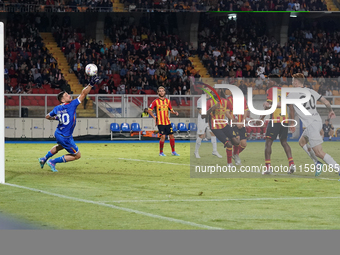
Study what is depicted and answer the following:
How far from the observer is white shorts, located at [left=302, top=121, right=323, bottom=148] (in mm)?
11555

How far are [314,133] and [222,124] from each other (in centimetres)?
318

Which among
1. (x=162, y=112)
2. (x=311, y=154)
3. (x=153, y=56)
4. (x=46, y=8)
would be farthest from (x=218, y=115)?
(x=46, y=8)

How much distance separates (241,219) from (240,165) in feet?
24.5

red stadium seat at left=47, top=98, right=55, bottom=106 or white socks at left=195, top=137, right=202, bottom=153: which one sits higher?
red stadium seat at left=47, top=98, right=55, bottom=106

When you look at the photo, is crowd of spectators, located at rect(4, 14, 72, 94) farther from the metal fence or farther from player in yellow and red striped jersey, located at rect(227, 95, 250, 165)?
player in yellow and red striped jersey, located at rect(227, 95, 250, 165)

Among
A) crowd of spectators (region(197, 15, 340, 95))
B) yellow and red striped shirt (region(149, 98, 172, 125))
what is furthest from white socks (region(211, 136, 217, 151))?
crowd of spectators (region(197, 15, 340, 95))

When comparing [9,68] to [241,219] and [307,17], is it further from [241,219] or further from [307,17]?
[241,219]

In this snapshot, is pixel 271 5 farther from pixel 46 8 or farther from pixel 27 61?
pixel 27 61

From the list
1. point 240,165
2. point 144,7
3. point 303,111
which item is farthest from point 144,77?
point 303,111

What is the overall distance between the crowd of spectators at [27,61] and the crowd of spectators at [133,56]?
1.73 metres

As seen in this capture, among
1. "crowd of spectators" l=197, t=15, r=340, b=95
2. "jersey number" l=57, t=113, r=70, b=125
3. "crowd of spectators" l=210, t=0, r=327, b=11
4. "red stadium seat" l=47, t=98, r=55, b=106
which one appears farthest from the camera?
"crowd of spectators" l=210, t=0, r=327, b=11

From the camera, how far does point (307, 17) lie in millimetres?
42750

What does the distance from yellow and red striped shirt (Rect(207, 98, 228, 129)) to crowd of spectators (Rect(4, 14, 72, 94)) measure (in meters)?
17.6

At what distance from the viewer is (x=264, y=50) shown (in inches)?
1577
